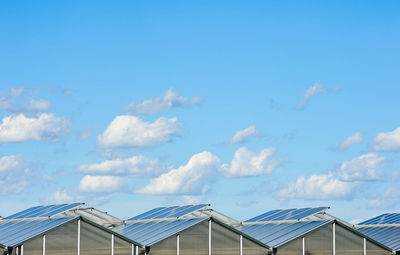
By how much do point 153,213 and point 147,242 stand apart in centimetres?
1392

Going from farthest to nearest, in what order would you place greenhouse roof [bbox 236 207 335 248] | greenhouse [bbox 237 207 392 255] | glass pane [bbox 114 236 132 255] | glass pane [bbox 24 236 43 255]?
greenhouse roof [bbox 236 207 335 248] → greenhouse [bbox 237 207 392 255] → glass pane [bbox 114 236 132 255] → glass pane [bbox 24 236 43 255]

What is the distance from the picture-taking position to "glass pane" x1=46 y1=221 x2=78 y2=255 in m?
42.9

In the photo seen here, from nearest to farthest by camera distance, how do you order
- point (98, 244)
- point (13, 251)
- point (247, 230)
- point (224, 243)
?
point (13, 251)
point (98, 244)
point (224, 243)
point (247, 230)

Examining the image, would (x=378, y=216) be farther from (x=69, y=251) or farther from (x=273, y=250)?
(x=69, y=251)

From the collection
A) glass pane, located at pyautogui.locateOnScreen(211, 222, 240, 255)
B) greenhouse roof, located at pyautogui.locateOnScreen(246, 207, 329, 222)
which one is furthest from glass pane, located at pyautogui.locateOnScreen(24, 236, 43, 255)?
greenhouse roof, located at pyautogui.locateOnScreen(246, 207, 329, 222)

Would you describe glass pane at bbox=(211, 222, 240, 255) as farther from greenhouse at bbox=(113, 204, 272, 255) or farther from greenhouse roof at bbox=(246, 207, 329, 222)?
greenhouse roof at bbox=(246, 207, 329, 222)

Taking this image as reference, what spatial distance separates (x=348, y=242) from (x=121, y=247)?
15.2 m

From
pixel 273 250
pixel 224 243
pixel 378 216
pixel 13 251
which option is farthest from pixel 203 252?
pixel 378 216

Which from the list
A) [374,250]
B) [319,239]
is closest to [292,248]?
[319,239]

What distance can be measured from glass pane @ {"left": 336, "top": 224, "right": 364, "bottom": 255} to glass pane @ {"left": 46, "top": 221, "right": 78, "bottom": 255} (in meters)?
17.3

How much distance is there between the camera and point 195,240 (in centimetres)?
4681

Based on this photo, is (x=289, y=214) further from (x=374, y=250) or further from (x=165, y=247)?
(x=165, y=247)

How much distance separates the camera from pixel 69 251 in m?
43.3

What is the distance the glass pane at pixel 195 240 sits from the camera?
46.4 m
